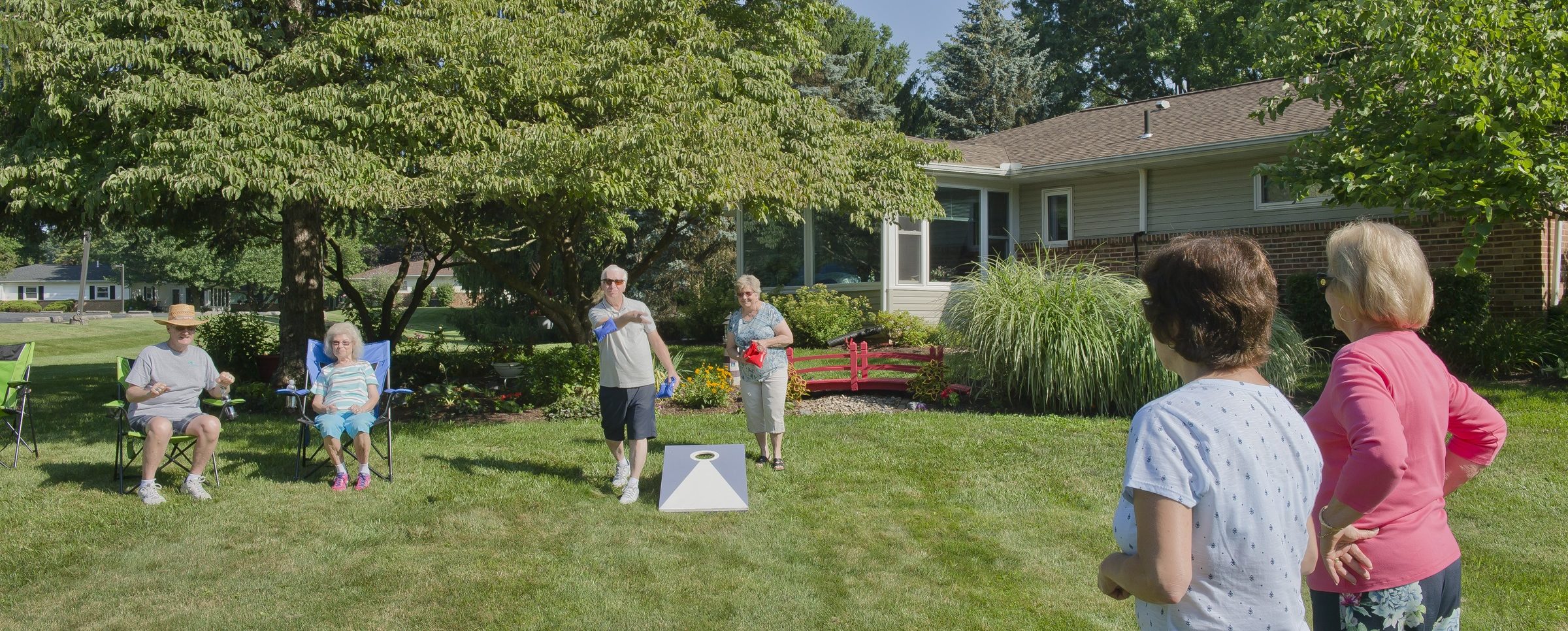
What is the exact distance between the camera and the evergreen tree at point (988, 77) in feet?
111

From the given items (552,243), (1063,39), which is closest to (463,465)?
(552,243)

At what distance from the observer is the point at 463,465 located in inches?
310

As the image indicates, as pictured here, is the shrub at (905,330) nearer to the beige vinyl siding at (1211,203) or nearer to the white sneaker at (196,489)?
the beige vinyl siding at (1211,203)

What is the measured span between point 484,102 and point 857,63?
Result: 985 inches

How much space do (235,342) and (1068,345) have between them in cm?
1102

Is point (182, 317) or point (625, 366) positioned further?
point (182, 317)

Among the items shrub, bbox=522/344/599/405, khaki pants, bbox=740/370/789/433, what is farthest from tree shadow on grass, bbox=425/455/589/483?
shrub, bbox=522/344/599/405

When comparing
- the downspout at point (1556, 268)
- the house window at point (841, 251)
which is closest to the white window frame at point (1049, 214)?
the house window at point (841, 251)

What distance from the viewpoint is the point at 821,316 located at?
1608 cm

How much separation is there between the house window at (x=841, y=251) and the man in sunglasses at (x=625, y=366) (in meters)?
10.3

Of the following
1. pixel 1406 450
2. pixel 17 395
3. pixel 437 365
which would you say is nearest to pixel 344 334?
pixel 17 395

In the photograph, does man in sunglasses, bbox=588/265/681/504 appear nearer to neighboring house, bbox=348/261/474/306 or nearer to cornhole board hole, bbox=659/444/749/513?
cornhole board hole, bbox=659/444/749/513

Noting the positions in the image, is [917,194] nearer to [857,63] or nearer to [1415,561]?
[1415,561]

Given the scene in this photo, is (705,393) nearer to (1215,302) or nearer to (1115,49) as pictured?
(1215,302)
